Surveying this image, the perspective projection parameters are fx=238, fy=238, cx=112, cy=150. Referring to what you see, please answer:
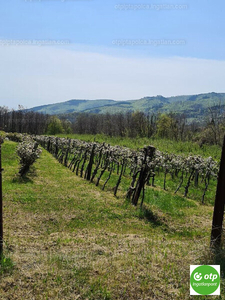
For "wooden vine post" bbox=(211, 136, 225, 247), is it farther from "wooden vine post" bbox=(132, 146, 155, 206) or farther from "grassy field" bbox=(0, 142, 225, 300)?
"wooden vine post" bbox=(132, 146, 155, 206)

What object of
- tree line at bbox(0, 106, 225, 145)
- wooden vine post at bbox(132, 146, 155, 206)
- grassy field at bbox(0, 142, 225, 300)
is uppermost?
tree line at bbox(0, 106, 225, 145)


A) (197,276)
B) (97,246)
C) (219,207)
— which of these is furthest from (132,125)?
(197,276)

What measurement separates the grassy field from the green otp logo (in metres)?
0.11

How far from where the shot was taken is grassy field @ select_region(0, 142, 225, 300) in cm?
434

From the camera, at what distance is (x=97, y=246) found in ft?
21.4

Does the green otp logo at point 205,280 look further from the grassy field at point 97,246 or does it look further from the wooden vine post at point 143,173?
the wooden vine post at point 143,173

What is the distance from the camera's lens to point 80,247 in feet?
21.3

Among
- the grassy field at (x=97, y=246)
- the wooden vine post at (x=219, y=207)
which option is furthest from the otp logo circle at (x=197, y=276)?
the wooden vine post at (x=219, y=207)

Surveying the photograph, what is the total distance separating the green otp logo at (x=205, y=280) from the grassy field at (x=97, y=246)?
0.37 feet

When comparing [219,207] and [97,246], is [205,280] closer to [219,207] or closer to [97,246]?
[219,207]

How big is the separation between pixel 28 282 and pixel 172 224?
7.09 metres

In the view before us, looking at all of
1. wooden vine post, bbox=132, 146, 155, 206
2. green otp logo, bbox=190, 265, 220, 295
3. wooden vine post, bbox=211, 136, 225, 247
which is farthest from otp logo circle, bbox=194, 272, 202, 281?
wooden vine post, bbox=132, 146, 155, 206

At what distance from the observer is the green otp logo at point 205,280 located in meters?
4.31

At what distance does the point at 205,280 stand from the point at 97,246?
295 centimetres
